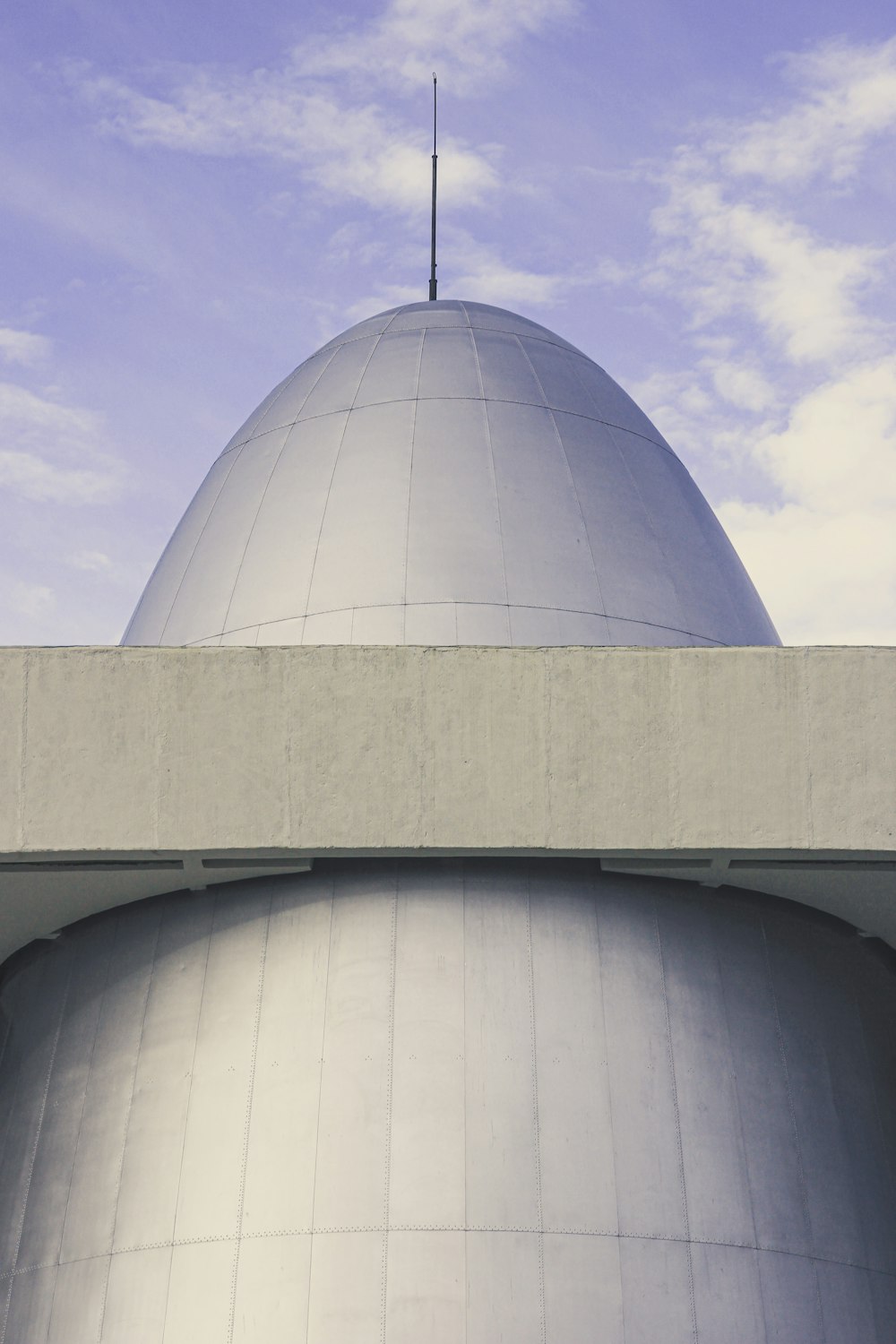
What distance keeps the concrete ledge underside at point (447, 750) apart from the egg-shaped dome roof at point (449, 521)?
2038mm

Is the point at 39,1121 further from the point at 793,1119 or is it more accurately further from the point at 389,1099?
the point at 793,1119

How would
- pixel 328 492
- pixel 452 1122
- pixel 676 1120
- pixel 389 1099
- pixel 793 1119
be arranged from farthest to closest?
pixel 328 492, pixel 793 1119, pixel 676 1120, pixel 389 1099, pixel 452 1122

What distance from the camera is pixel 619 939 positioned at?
12398 millimetres

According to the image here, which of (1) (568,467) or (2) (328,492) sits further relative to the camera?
(1) (568,467)

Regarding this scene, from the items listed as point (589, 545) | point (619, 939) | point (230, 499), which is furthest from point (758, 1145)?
A: point (230, 499)

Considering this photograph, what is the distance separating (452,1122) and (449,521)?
608cm

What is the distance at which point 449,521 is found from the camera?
1463 centimetres

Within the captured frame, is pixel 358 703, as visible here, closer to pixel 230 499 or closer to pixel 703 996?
pixel 703 996

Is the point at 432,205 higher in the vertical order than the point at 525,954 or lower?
higher

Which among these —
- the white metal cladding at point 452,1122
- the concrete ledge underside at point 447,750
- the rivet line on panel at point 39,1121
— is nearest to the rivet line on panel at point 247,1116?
the white metal cladding at point 452,1122

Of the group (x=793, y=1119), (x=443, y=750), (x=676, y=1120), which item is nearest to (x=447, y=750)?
(x=443, y=750)

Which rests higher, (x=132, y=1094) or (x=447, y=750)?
(x=447, y=750)

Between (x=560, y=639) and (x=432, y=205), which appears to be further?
(x=432, y=205)

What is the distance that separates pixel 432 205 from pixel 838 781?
13.2 meters
